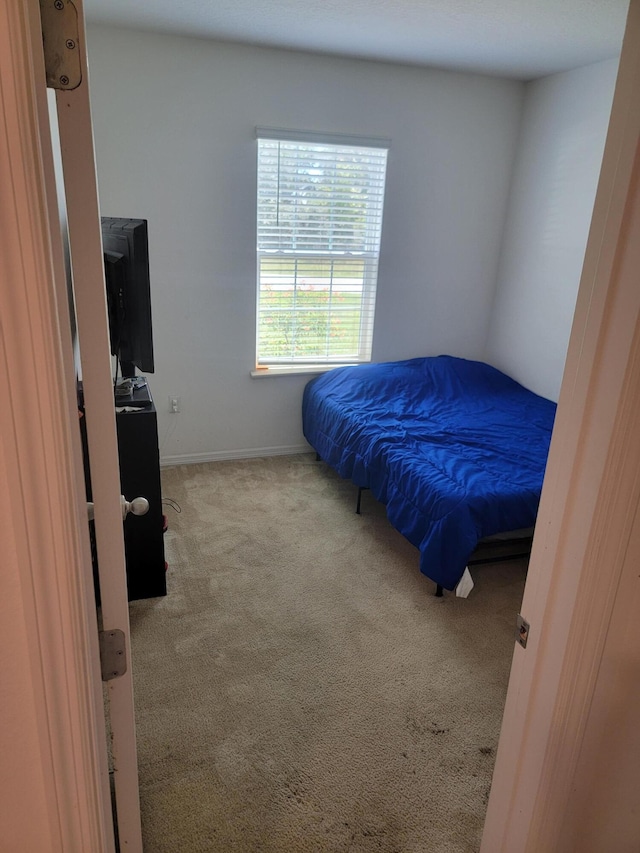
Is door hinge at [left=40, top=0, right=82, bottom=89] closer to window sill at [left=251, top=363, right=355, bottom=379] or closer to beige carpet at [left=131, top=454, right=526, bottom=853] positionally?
beige carpet at [left=131, top=454, right=526, bottom=853]

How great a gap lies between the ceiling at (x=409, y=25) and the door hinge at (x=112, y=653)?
283 centimetres

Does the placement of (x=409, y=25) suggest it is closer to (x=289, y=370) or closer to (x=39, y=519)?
(x=289, y=370)

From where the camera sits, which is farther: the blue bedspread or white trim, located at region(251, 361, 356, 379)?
white trim, located at region(251, 361, 356, 379)

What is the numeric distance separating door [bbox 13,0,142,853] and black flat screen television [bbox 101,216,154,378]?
1.25 metres

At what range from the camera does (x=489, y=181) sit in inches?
160

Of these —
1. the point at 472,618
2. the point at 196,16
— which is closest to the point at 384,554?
the point at 472,618

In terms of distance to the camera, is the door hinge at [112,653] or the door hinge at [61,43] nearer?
the door hinge at [61,43]

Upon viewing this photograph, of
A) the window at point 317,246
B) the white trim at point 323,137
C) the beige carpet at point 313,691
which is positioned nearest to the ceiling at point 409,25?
the white trim at point 323,137

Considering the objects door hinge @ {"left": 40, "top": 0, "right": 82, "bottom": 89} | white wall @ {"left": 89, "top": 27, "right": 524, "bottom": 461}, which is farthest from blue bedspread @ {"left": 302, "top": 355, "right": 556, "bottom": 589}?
door hinge @ {"left": 40, "top": 0, "right": 82, "bottom": 89}

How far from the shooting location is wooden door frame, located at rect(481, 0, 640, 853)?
0.81 m

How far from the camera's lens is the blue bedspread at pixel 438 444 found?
248cm

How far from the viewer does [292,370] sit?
3.98m

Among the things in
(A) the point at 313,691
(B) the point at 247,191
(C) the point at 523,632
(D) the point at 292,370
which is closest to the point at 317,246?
(B) the point at 247,191

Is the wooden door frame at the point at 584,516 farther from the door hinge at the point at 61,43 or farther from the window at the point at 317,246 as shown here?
the window at the point at 317,246
